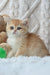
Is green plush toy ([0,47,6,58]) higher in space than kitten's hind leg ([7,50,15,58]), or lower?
higher

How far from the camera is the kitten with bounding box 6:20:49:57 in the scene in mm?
897

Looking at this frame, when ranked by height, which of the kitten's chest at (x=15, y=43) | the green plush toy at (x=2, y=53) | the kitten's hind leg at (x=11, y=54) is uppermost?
the kitten's chest at (x=15, y=43)

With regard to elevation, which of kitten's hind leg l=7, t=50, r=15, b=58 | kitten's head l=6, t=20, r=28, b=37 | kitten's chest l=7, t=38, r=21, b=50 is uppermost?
kitten's head l=6, t=20, r=28, b=37

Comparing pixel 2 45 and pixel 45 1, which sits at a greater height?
pixel 45 1

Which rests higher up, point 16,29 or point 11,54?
point 16,29

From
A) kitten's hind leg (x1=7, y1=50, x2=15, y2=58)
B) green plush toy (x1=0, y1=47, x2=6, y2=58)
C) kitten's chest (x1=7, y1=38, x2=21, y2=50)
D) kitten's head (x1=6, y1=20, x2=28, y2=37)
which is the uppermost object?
kitten's head (x1=6, y1=20, x2=28, y2=37)

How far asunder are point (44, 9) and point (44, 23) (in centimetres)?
10

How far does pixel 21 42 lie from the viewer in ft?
2.97

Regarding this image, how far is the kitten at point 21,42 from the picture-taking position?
0.90 metres

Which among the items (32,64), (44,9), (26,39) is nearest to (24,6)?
(44,9)

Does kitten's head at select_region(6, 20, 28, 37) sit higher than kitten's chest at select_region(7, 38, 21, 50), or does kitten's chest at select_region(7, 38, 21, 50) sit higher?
kitten's head at select_region(6, 20, 28, 37)

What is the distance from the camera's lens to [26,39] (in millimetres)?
921

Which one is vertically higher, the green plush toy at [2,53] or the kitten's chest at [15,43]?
the kitten's chest at [15,43]

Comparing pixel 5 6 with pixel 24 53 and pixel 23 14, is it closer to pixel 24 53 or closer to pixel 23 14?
pixel 23 14
